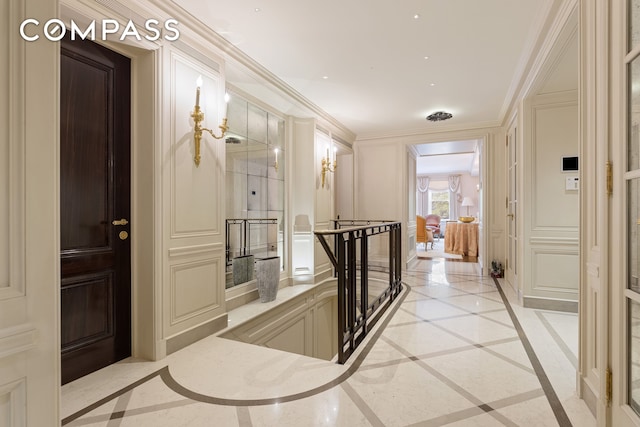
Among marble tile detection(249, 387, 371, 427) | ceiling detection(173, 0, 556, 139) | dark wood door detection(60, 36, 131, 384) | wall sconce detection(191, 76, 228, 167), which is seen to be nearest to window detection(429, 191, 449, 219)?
ceiling detection(173, 0, 556, 139)

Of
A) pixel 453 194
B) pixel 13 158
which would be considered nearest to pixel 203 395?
pixel 13 158

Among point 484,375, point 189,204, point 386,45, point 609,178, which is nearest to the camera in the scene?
point 609,178

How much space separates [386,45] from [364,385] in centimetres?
282

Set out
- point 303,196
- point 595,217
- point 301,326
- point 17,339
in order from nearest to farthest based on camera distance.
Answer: point 17,339, point 595,217, point 301,326, point 303,196

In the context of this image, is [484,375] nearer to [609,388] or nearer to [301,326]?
[609,388]

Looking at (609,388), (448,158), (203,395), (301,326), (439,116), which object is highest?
(448,158)

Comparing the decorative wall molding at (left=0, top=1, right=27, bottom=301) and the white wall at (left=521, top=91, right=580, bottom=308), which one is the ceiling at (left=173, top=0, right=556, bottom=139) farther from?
the decorative wall molding at (left=0, top=1, right=27, bottom=301)

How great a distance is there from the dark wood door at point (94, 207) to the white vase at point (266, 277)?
1492 millimetres

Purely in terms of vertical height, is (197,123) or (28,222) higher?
(197,123)

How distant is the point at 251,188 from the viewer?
13.0 ft

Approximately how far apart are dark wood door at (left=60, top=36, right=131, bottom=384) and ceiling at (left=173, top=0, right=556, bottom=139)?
0.85m

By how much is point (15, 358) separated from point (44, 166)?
0.46m

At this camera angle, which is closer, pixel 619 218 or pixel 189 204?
pixel 619 218

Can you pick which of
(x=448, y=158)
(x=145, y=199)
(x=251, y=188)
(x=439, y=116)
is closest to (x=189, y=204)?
(x=145, y=199)
